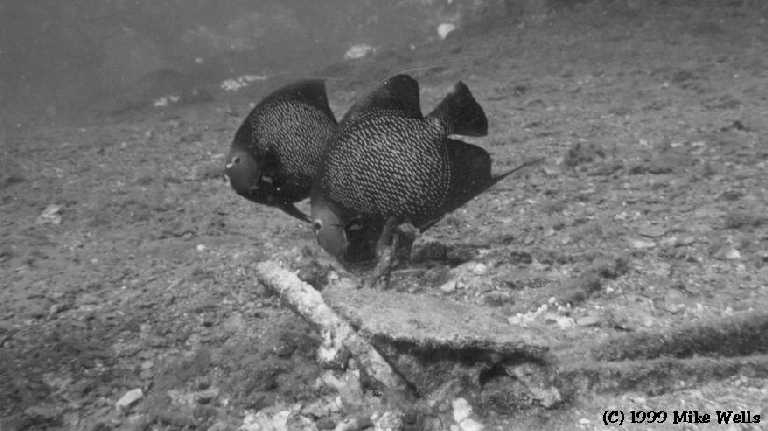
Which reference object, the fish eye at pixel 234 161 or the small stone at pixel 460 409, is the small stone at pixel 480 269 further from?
the fish eye at pixel 234 161

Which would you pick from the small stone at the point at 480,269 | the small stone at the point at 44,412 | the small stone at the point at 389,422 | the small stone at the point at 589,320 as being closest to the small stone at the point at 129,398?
the small stone at the point at 44,412

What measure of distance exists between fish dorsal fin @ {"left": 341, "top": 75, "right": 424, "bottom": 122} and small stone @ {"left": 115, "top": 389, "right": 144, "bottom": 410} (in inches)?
58.0

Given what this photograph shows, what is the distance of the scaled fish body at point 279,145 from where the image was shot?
2.37 meters

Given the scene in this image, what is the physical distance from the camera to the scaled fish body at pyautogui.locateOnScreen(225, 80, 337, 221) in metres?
2.37

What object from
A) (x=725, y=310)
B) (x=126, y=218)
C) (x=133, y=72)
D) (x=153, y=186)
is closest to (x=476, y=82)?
(x=153, y=186)

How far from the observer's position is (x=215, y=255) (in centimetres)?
319

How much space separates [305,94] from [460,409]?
1.66m

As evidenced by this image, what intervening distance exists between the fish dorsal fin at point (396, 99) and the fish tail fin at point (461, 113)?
137 millimetres

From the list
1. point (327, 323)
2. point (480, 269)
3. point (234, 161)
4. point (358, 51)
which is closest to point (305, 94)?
point (234, 161)

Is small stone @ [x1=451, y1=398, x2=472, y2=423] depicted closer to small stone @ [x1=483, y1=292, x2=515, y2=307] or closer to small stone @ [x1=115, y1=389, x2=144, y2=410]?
small stone @ [x1=483, y1=292, x2=515, y2=307]

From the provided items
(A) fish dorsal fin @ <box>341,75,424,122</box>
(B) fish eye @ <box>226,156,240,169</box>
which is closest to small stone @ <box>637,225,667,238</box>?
(A) fish dorsal fin @ <box>341,75,424,122</box>

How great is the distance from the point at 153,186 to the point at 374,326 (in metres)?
3.93

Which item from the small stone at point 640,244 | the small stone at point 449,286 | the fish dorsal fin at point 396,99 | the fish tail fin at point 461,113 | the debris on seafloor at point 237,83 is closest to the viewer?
the fish tail fin at point 461,113

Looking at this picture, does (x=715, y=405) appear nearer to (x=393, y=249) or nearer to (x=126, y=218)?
(x=393, y=249)
